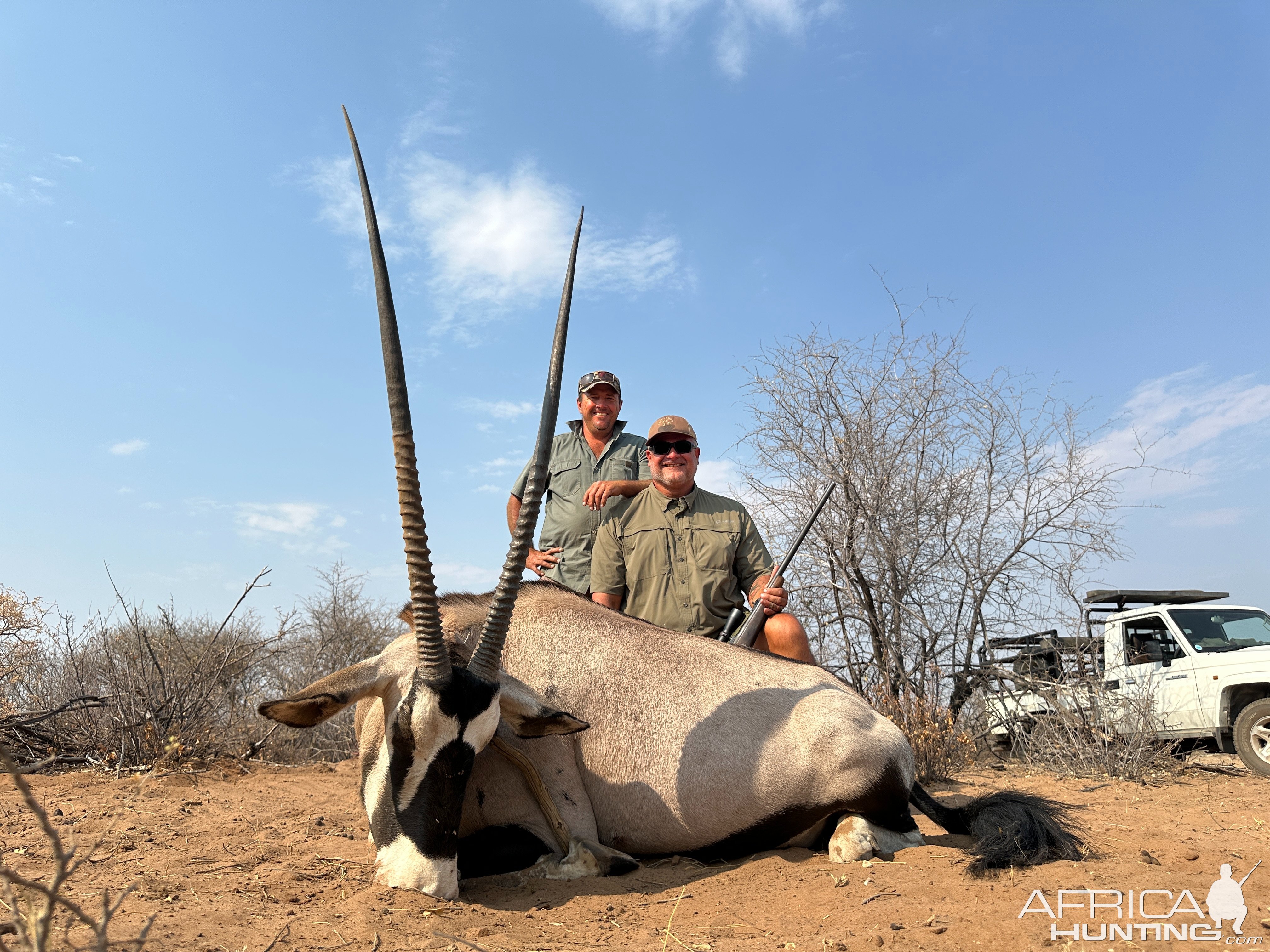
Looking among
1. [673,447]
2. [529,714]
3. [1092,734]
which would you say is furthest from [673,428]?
[1092,734]

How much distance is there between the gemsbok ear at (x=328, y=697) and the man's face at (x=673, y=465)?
2843 millimetres

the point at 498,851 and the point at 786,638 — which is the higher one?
the point at 786,638

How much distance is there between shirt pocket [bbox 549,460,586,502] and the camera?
6977mm

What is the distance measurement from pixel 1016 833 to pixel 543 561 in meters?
3.74

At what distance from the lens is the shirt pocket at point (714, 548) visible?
235 inches

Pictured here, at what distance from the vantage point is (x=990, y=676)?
10727mm

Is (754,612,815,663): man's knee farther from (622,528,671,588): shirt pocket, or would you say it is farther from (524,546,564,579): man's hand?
(524,546,564,579): man's hand

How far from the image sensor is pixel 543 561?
659 centimetres

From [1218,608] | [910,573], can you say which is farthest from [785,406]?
[1218,608]

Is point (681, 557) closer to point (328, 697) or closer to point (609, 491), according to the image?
point (609, 491)

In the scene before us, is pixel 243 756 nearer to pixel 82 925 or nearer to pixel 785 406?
pixel 82 925

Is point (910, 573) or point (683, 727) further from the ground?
point (910, 573)

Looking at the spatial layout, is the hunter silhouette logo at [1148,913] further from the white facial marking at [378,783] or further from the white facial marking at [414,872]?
the white facial marking at [378,783]

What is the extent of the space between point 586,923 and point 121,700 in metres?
5.85
